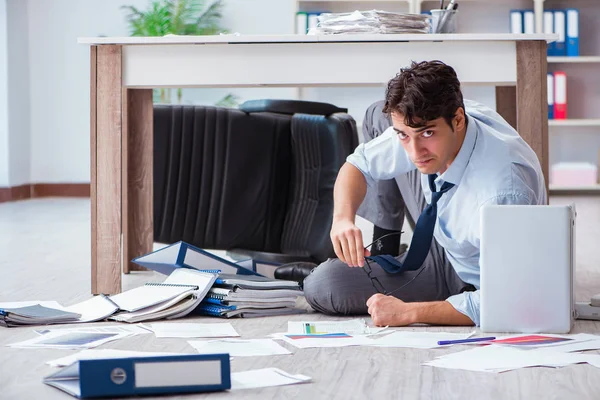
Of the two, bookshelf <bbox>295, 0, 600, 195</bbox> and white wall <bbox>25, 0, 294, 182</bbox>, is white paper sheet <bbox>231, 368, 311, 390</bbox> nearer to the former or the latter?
bookshelf <bbox>295, 0, 600, 195</bbox>

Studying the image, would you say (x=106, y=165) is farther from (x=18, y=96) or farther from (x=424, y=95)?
(x=18, y=96)

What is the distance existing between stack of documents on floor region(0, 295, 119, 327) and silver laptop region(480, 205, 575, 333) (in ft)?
2.78

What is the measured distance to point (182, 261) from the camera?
7.94ft

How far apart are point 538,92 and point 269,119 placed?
3.69ft

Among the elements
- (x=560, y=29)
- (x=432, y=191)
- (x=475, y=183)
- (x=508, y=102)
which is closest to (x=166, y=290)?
(x=432, y=191)

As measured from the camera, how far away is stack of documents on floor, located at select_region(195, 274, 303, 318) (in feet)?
6.88

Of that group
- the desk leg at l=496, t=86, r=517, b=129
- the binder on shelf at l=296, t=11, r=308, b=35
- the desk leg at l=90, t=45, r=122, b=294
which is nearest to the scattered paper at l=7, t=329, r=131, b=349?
the desk leg at l=90, t=45, r=122, b=294

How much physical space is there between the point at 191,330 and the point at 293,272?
0.80 metres

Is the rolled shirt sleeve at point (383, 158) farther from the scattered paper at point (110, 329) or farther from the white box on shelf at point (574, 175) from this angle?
the white box on shelf at point (574, 175)

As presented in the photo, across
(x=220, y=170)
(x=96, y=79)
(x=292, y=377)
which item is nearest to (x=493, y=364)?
(x=292, y=377)

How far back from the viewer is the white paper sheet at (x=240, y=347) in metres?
1.68

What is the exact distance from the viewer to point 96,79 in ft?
8.01

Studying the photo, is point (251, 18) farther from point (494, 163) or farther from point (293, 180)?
point (494, 163)

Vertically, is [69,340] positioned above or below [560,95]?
below
